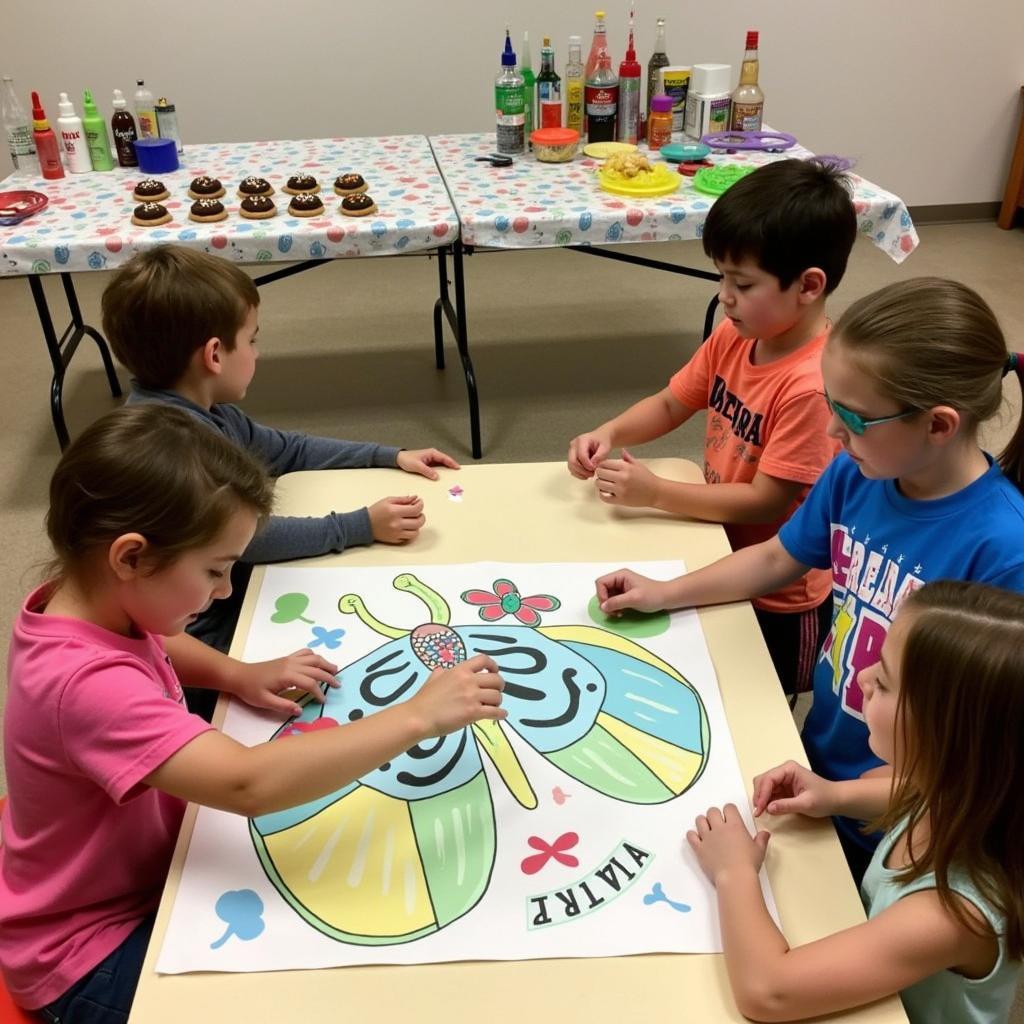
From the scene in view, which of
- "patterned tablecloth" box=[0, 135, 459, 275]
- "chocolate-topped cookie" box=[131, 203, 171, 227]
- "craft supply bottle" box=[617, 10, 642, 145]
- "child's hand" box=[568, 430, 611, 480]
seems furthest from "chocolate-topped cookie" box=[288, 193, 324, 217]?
"child's hand" box=[568, 430, 611, 480]

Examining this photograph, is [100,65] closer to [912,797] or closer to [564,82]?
[564,82]

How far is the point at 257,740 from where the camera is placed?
0.95 m

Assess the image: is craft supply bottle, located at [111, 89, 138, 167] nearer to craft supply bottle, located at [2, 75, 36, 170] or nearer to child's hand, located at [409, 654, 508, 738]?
craft supply bottle, located at [2, 75, 36, 170]

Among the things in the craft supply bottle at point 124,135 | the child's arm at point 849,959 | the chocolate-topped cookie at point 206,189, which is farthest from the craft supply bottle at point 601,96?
the child's arm at point 849,959

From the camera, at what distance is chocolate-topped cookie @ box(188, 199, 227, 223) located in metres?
2.34

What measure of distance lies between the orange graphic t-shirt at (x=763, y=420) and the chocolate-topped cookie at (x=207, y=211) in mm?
1376

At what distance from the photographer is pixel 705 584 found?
1.12 meters

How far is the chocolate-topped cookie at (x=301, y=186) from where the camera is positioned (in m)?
2.50

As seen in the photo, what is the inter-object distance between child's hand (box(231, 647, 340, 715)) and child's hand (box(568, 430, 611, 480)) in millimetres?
521

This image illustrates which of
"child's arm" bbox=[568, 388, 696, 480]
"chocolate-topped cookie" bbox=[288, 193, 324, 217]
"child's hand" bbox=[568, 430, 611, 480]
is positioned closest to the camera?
"child's hand" bbox=[568, 430, 611, 480]

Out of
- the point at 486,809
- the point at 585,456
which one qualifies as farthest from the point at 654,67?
the point at 486,809

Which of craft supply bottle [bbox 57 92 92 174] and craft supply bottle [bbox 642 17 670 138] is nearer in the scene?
craft supply bottle [bbox 57 92 92 174]

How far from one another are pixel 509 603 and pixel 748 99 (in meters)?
2.29

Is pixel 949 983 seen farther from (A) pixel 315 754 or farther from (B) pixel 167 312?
(B) pixel 167 312
